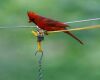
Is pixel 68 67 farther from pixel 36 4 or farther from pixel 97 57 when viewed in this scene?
pixel 36 4

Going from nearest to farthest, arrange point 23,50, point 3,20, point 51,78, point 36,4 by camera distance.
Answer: point 51,78 < point 23,50 < point 3,20 < point 36,4

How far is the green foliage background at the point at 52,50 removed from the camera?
7512 mm

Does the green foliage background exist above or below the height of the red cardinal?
below

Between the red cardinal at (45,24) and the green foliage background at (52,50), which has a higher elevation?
the red cardinal at (45,24)

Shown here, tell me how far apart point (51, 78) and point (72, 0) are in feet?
9.14

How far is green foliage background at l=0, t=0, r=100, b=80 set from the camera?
296 inches

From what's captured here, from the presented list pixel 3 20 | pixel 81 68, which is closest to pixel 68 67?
pixel 81 68

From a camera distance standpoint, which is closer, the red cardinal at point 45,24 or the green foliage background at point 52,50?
the red cardinal at point 45,24

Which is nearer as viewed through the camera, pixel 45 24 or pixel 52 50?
pixel 45 24

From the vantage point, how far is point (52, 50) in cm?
811

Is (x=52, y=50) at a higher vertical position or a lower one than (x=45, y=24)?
lower

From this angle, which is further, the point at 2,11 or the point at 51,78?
the point at 2,11

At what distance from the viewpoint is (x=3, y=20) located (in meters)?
9.07

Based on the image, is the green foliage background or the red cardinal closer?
the red cardinal
